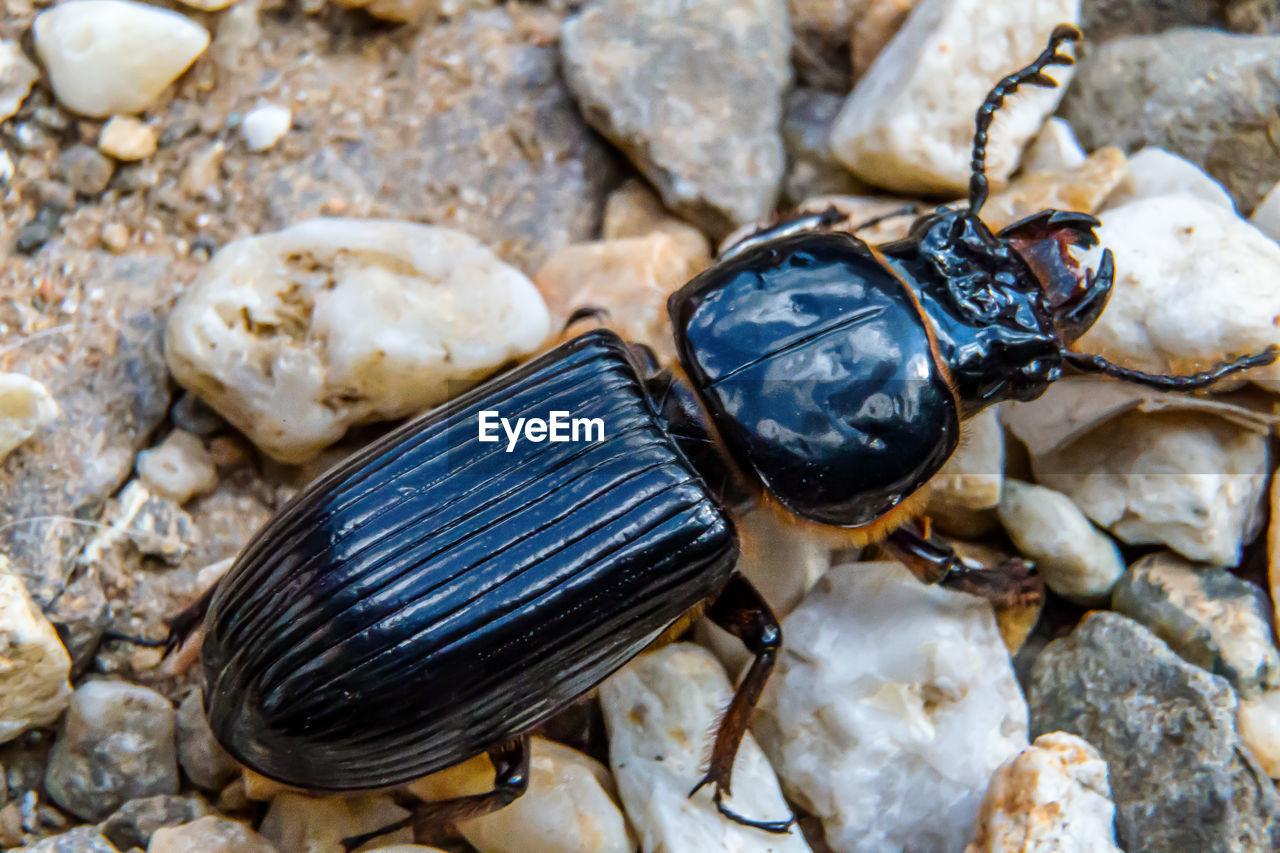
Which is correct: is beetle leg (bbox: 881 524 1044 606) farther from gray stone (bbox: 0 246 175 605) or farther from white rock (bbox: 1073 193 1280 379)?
gray stone (bbox: 0 246 175 605)

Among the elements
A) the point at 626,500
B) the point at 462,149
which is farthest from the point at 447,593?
the point at 462,149

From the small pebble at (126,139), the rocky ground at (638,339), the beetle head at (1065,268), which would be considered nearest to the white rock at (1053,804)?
the rocky ground at (638,339)

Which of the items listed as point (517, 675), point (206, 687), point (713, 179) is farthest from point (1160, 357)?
point (206, 687)

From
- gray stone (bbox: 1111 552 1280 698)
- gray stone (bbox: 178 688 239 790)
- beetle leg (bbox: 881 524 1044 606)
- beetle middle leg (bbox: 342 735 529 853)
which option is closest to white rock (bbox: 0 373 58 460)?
gray stone (bbox: 178 688 239 790)

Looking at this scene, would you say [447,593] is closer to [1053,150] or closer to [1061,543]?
[1061,543]

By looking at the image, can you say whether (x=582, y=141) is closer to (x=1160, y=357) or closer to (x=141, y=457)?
(x=141, y=457)

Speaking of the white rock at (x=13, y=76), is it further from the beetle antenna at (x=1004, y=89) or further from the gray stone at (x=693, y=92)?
the beetle antenna at (x=1004, y=89)
